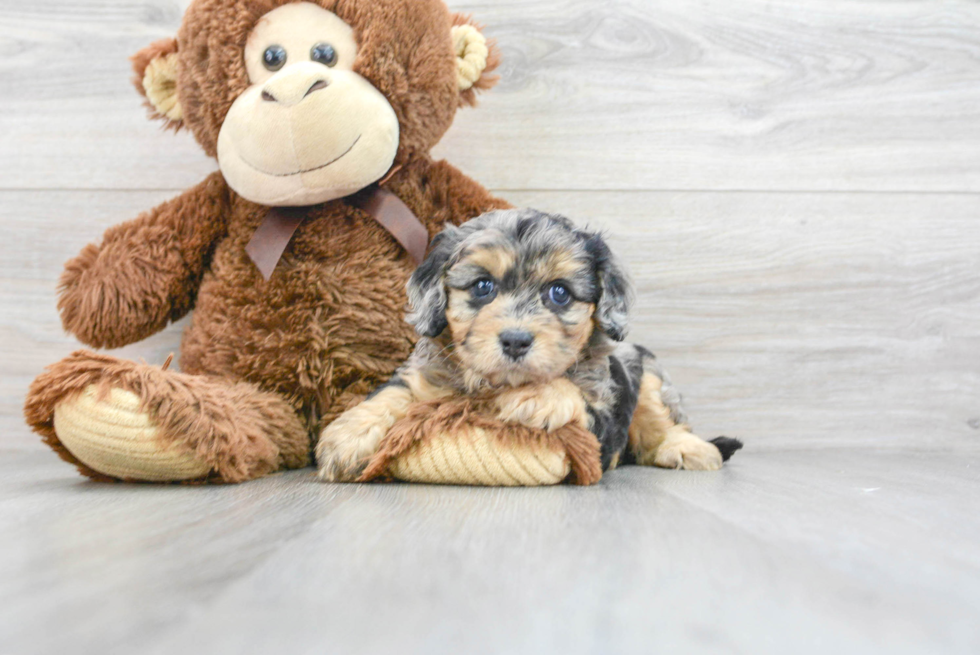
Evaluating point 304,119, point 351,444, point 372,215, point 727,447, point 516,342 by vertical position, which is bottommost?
point 727,447

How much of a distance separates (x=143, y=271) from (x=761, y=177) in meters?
1.65

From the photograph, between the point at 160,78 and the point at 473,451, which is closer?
the point at 473,451

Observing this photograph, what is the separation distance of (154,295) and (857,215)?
189 centimetres

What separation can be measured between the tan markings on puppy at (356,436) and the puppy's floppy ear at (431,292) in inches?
6.3

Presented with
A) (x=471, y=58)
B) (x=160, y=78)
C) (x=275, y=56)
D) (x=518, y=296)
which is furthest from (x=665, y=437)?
(x=160, y=78)

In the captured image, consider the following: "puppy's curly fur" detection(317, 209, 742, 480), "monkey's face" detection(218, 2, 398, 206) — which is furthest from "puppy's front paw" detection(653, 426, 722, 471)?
"monkey's face" detection(218, 2, 398, 206)

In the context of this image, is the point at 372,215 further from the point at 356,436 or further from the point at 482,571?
the point at 482,571

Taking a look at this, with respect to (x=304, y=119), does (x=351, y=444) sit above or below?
below

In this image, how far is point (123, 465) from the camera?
4.47 feet

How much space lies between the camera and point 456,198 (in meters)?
1.82

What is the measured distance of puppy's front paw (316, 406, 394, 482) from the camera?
1.43 m

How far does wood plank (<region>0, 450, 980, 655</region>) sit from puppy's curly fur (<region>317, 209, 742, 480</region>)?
16 centimetres

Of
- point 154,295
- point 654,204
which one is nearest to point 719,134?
point 654,204

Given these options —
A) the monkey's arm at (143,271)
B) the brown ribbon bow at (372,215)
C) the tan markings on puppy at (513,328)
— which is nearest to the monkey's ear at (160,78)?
the monkey's arm at (143,271)
